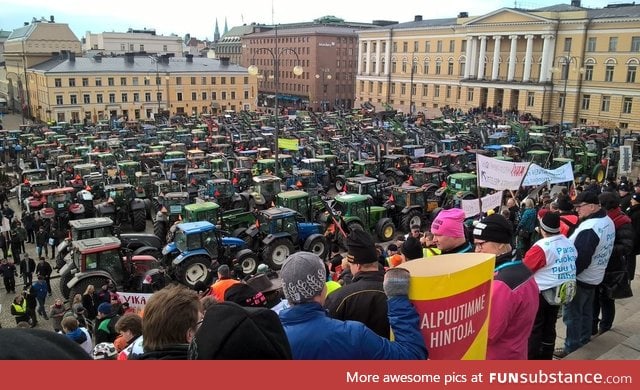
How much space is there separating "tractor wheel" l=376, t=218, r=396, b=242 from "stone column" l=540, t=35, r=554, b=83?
164ft

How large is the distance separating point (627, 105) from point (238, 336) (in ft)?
204

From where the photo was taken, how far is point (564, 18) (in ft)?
193

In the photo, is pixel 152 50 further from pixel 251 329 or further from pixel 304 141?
pixel 251 329

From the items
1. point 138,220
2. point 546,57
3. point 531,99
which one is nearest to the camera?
point 138,220

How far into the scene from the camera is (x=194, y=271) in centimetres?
1455

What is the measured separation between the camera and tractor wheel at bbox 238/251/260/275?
14.8 m

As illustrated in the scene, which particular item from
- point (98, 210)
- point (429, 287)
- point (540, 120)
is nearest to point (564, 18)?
point (540, 120)

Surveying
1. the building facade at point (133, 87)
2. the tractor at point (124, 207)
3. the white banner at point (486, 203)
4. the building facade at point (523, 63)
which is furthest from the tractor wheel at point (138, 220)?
the building facade at point (133, 87)

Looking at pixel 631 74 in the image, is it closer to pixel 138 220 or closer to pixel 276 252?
pixel 276 252

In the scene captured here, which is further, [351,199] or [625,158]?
[625,158]

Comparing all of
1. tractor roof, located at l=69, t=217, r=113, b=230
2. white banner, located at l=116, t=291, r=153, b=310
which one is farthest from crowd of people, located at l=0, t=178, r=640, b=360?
tractor roof, located at l=69, t=217, r=113, b=230

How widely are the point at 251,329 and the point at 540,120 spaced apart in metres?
60.0

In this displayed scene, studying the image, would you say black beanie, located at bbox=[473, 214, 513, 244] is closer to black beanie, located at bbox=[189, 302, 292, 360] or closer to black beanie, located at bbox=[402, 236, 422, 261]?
black beanie, located at bbox=[402, 236, 422, 261]

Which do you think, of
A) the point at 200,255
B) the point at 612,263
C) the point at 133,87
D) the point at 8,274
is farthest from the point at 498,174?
the point at 133,87
